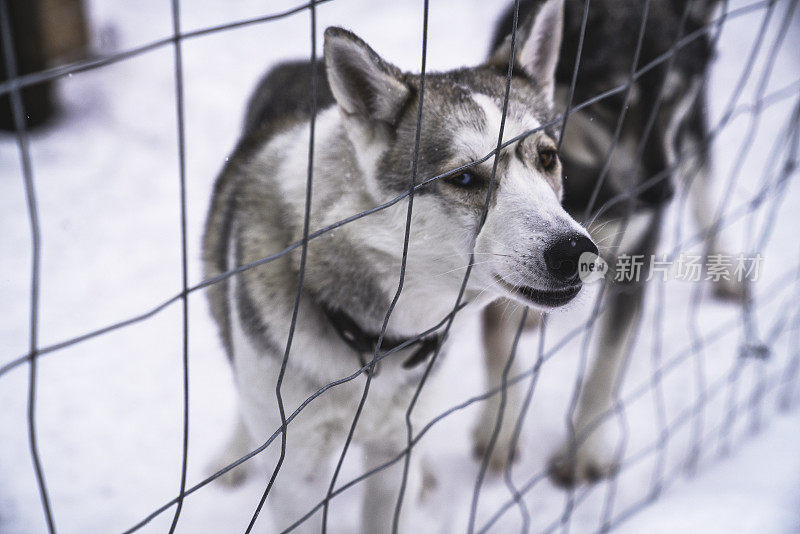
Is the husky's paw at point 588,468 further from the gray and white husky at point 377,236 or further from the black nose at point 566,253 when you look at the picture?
the black nose at point 566,253

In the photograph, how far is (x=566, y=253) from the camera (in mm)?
1102

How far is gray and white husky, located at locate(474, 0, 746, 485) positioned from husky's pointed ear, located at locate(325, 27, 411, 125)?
31.2 inches

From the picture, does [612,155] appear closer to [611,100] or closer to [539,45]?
[611,100]

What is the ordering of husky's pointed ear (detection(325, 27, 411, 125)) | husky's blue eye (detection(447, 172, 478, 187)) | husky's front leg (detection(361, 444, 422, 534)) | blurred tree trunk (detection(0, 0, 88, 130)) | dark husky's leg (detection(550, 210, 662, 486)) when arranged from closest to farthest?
husky's pointed ear (detection(325, 27, 411, 125)), husky's blue eye (detection(447, 172, 478, 187)), husky's front leg (detection(361, 444, 422, 534)), dark husky's leg (detection(550, 210, 662, 486)), blurred tree trunk (detection(0, 0, 88, 130))

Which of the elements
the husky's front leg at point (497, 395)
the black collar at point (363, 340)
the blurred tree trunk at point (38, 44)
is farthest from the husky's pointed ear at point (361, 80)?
the blurred tree trunk at point (38, 44)

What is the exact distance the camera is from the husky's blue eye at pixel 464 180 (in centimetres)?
120

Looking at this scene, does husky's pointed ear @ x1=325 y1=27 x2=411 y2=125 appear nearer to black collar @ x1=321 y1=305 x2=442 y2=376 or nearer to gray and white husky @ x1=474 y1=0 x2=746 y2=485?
black collar @ x1=321 y1=305 x2=442 y2=376

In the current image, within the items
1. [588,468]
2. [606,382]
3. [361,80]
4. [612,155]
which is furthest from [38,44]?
[588,468]

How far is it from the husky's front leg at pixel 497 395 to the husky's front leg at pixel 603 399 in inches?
8.1

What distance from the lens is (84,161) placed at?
131 inches

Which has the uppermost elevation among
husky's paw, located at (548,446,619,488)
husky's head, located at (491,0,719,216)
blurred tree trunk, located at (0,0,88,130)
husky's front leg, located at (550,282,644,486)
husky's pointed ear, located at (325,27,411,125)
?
husky's pointed ear, located at (325,27,411,125)

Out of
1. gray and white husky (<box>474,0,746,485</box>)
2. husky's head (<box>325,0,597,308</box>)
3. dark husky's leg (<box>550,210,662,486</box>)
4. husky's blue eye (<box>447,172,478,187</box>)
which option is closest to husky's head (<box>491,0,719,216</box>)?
gray and white husky (<box>474,0,746,485</box>)

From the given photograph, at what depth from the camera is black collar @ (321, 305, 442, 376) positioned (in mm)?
1315

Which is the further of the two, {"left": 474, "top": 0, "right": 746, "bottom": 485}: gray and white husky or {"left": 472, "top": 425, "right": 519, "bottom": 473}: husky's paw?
{"left": 472, "top": 425, "right": 519, "bottom": 473}: husky's paw
